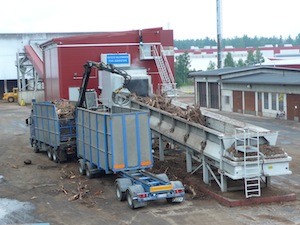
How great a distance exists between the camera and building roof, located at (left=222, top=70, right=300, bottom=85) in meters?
33.9

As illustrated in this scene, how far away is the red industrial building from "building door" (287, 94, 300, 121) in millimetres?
8485

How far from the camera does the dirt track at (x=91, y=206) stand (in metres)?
12.7

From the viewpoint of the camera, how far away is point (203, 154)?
15.0m

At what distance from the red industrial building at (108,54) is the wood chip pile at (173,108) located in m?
6.87

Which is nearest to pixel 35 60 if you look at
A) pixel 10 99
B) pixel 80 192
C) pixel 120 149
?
pixel 10 99

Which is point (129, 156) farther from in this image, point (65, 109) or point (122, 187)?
point (65, 109)

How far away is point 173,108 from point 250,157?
20.1 feet

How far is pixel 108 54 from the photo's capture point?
28.8 m

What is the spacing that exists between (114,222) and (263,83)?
1006 inches

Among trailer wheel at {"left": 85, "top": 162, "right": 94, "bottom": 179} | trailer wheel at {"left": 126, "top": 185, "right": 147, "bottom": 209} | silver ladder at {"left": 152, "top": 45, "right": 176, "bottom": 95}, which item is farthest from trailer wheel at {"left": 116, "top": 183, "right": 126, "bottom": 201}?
silver ladder at {"left": 152, "top": 45, "right": 176, "bottom": 95}

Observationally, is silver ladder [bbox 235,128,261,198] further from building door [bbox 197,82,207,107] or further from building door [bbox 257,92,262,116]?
building door [bbox 197,82,207,107]

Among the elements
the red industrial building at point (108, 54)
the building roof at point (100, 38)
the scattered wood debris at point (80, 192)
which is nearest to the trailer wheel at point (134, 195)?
the scattered wood debris at point (80, 192)

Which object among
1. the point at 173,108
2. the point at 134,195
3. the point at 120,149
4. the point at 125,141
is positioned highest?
the point at 173,108

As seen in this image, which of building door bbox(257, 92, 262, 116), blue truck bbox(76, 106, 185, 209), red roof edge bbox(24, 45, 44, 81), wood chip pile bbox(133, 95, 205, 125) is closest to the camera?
blue truck bbox(76, 106, 185, 209)
